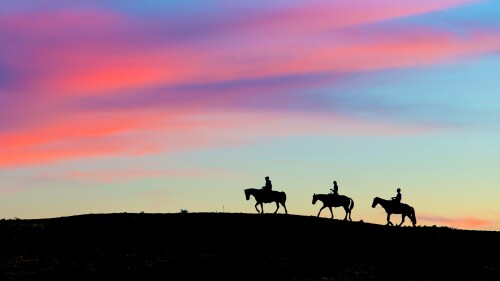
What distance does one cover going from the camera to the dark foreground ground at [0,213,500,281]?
172ft

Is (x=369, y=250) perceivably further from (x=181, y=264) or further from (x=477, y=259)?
(x=181, y=264)

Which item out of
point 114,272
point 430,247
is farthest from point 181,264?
point 430,247

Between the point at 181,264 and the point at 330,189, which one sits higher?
the point at 330,189

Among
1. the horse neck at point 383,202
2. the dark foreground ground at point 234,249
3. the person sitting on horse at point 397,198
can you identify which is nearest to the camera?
the dark foreground ground at point 234,249

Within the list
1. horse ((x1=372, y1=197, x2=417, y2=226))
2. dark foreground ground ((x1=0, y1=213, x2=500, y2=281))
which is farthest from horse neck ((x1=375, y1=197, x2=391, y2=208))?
dark foreground ground ((x1=0, y1=213, x2=500, y2=281))

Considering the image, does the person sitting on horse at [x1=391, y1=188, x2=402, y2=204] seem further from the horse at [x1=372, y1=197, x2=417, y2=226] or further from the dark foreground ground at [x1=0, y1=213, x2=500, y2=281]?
the dark foreground ground at [x1=0, y1=213, x2=500, y2=281]

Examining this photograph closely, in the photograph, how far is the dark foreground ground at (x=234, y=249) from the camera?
2068 inches

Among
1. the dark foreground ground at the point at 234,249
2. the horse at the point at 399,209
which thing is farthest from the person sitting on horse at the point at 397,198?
the dark foreground ground at the point at 234,249

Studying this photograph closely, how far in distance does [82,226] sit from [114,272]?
38.5ft

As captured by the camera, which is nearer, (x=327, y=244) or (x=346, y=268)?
(x=346, y=268)

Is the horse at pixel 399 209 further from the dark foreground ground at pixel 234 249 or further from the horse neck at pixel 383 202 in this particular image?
the dark foreground ground at pixel 234 249

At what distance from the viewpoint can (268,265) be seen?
53812 millimetres

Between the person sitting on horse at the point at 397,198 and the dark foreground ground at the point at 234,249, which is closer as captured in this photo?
the dark foreground ground at the point at 234,249

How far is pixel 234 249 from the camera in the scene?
189 feet
